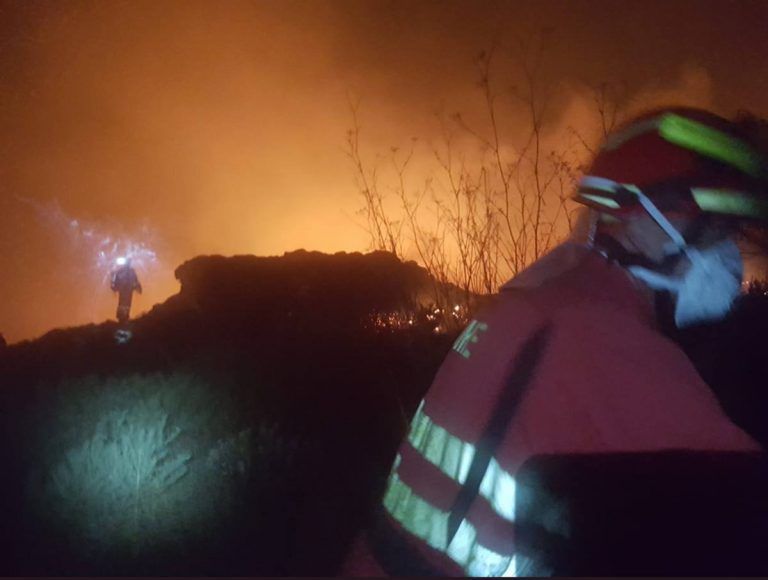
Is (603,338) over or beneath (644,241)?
beneath

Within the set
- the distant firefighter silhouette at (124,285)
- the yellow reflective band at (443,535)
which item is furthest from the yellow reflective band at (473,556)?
the distant firefighter silhouette at (124,285)

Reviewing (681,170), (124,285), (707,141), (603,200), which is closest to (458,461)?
(603,200)

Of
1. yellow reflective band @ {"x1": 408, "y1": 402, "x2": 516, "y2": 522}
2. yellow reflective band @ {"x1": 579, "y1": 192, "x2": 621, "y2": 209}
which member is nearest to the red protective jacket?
yellow reflective band @ {"x1": 408, "y1": 402, "x2": 516, "y2": 522}

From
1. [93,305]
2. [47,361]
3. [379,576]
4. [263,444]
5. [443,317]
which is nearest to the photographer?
[379,576]

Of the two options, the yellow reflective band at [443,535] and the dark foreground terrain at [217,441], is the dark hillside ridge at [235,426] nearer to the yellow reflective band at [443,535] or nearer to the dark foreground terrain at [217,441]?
the dark foreground terrain at [217,441]

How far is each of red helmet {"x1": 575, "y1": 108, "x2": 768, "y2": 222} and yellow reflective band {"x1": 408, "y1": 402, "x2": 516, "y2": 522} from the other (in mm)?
766

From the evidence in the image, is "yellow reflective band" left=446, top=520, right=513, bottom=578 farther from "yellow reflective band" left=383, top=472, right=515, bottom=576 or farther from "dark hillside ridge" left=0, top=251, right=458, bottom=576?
"dark hillside ridge" left=0, top=251, right=458, bottom=576

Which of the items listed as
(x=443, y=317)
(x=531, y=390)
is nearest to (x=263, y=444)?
(x=531, y=390)

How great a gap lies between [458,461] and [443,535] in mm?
172

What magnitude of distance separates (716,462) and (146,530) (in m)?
A: 2.22

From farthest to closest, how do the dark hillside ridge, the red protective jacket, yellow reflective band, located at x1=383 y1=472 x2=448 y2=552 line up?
the dark hillside ridge
yellow reflective band, located at x1=383 y1=472 x2=448 y2=552
the red protective jacket

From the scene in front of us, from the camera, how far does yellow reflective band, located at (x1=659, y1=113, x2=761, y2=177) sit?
1.88m

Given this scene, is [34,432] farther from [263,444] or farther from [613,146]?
[613,146]

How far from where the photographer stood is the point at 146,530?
2.83 meters
